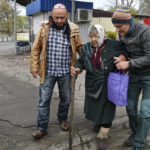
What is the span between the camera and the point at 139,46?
249 centimetres

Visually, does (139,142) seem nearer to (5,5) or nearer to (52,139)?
(52,139)

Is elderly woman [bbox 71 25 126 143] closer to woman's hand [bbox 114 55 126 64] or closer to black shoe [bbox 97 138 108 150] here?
woman's hand [bbox 114 55 126 64]

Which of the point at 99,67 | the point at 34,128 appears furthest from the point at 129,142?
the point at 34,128

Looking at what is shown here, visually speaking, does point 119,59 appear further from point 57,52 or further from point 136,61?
point 57,52

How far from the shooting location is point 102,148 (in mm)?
2922

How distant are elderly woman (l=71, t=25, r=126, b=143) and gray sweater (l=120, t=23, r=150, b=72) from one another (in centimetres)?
14

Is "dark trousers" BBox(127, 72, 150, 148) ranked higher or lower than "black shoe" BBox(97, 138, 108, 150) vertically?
higher

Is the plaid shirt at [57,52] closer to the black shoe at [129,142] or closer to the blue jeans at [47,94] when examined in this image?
the blue jeans at [47,94]

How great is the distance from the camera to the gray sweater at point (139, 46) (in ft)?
7.88

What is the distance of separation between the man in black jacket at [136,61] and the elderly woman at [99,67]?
145 mm

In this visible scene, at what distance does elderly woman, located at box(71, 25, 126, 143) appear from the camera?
2.64 meters

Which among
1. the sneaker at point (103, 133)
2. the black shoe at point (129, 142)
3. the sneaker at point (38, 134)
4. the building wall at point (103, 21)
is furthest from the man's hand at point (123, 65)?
the building wall at point (103, 21)

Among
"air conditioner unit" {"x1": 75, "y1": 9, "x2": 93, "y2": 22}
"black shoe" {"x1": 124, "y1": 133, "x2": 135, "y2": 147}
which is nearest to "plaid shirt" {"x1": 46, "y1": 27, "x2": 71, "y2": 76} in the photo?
"black shoe" {"x1": 124, "y1": 133, "x2": 135, "y2": 147}

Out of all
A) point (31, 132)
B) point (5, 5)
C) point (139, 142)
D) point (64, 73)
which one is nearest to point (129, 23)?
point (64, 73)
